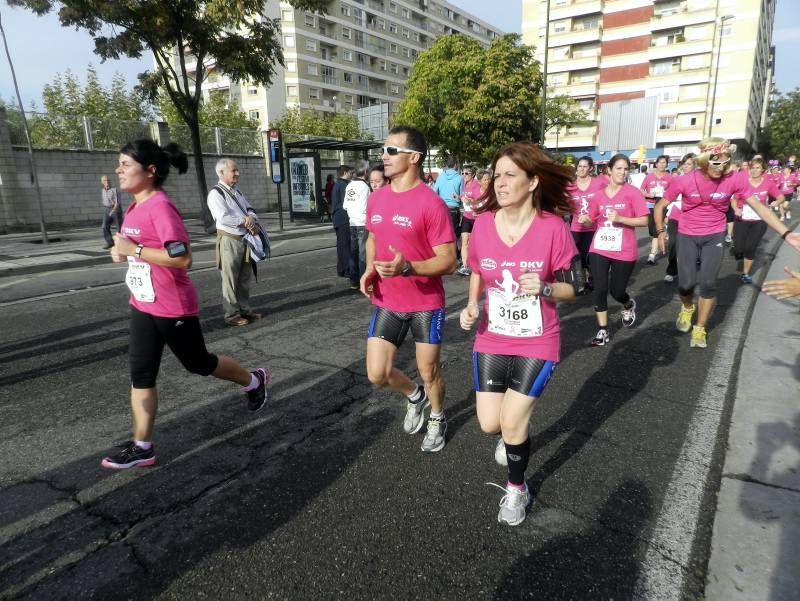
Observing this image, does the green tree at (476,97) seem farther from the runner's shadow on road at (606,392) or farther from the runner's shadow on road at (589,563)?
the runner's shadow on road at (589,563)

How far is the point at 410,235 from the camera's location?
3.11 meters

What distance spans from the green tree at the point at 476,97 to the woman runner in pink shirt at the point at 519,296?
31.1 m

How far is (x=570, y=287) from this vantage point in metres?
2.46

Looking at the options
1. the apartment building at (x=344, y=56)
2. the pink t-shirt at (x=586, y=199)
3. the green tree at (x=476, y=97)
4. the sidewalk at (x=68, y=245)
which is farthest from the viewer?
the apartment building at (x=344, y=56)

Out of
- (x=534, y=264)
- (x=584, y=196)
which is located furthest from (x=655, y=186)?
(x=534, y=264)

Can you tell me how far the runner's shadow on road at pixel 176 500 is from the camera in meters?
2.28

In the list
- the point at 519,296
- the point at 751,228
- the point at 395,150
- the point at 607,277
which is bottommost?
the point at 607,277

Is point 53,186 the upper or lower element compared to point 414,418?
upper

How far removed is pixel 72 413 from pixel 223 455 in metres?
1.53

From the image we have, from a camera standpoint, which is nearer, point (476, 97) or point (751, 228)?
point (751, 228)

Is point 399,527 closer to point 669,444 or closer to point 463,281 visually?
point 669,444

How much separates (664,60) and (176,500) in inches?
2401

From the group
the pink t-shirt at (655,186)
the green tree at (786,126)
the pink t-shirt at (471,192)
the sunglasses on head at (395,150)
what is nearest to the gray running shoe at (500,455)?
the sunglasses on head at (395,150)

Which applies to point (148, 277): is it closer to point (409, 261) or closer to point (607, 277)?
point (409, 261)
